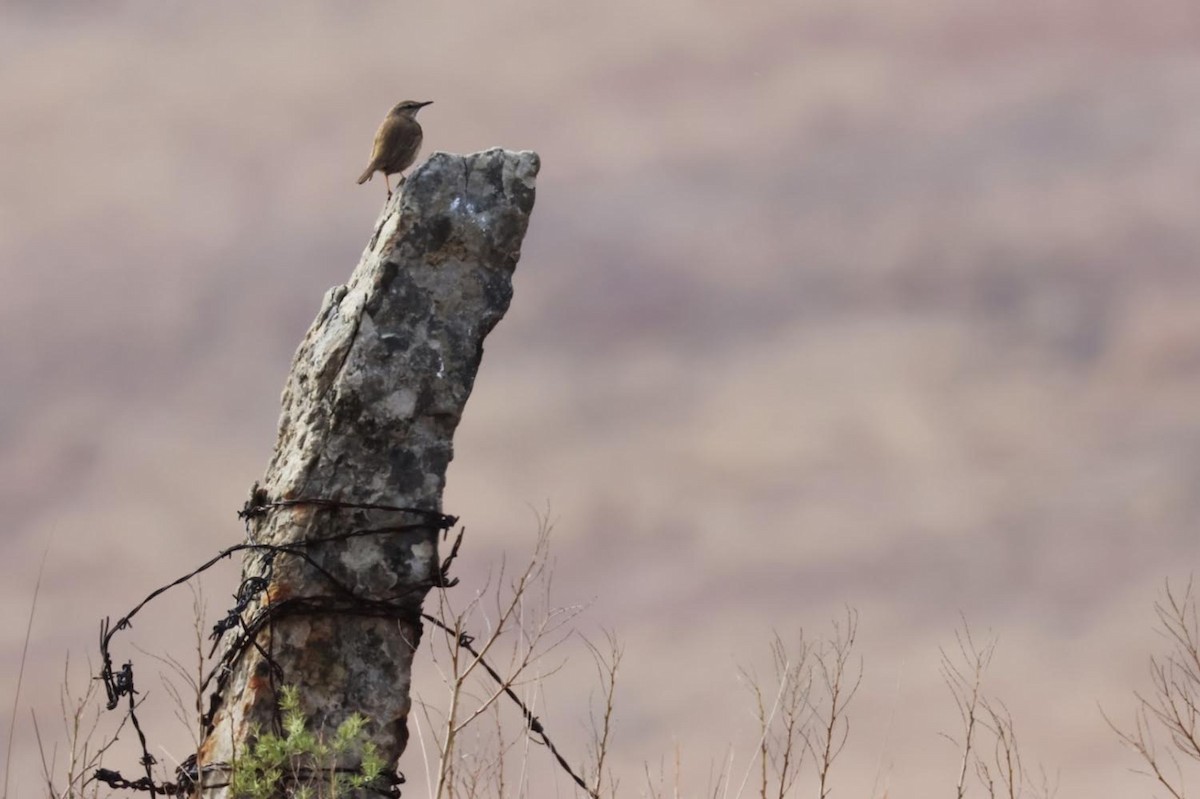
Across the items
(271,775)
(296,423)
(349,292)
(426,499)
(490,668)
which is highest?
(349,292)

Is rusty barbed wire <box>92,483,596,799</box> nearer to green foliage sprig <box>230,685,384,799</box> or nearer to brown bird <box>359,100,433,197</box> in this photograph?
green foliage sprig <box>230,685,384,799</box>

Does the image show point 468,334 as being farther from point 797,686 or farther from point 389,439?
point 797,686

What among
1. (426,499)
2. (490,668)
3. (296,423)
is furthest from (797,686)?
(296,423)

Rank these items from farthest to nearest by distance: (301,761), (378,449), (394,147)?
1. (394,147)
2. (378,449)
3. (301,761)

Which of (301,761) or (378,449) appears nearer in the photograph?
(301,761)

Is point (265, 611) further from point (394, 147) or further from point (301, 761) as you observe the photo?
point (394, 147)

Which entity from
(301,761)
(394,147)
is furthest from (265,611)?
(394,147)

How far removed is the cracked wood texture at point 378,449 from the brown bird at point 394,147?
1.23 meters

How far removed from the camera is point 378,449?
18.9 ft

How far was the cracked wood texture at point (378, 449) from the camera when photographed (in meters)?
5.60

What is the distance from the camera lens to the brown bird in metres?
7.33

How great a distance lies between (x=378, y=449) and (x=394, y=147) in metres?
2.21

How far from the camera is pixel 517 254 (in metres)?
6.16

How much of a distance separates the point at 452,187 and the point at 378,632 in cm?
195
